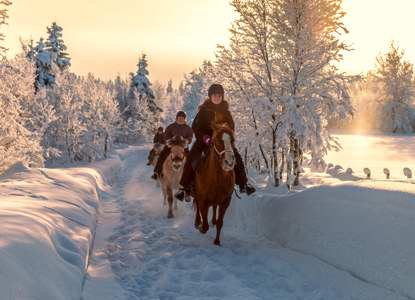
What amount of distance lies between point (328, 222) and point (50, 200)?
5117 mm

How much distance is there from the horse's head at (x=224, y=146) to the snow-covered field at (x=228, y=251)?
1.69 meters

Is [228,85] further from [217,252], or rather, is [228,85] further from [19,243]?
[19,243]

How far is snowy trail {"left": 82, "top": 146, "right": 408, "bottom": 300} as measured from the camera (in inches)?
139

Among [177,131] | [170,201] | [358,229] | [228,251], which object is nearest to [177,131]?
[177,131]

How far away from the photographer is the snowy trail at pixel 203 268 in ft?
11.6

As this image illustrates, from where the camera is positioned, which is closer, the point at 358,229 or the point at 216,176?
the point at 358,229

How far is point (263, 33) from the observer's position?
10883mm

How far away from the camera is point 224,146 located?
14.9 feet

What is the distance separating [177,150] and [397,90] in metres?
56.9

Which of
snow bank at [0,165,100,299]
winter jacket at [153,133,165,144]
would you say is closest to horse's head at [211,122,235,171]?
snow bank at [0,165,100,299]

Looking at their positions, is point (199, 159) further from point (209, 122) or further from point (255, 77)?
point (255, 77)

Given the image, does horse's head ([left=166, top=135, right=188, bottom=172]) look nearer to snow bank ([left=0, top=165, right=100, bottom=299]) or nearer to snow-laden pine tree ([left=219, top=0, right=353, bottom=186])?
snow bank ([left=0, top=165, right=100, bottom=299])

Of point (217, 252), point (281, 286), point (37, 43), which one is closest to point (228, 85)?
point (217, 252)

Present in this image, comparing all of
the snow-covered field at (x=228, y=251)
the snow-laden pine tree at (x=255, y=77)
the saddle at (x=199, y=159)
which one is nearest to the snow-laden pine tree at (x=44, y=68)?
the snow-laden pine tree at (x=255, y=77)
